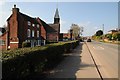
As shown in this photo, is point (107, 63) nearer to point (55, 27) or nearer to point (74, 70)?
point (74, 70)

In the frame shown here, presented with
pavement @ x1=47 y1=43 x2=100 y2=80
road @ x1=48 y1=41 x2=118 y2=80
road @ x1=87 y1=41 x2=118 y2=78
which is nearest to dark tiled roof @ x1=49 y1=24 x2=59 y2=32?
road @ x1=87 y1=41 x2=118 y2=78

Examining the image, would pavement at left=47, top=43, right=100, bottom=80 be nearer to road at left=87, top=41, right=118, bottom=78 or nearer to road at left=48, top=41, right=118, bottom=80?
road at left=48, top=41, right=118, bottom=80

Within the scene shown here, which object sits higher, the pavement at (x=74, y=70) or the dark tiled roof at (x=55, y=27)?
the dark tiled roof at (x=55, y=27)

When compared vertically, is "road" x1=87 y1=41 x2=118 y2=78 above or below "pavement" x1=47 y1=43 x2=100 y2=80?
below

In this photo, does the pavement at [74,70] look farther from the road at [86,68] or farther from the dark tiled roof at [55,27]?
the dark tiled roof at [55,27]

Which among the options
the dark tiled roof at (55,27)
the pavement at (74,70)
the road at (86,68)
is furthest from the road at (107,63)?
the dark tiled roof at (55,27)

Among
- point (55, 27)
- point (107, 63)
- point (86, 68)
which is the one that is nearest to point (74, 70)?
point (86, 68)

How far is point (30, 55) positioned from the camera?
8070mm

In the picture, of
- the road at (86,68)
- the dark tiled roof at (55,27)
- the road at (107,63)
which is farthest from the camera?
the dark tiled roof at (55,27)

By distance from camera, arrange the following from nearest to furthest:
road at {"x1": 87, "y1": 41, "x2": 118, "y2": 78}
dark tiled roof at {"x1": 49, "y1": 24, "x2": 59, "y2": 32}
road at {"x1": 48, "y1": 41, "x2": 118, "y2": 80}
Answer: road at {"x1": 48, "y1": 41, "x2": 118, "y2": 80} → road at {"x1": 87, "y1": 41, "x2": 118, "y2": 78} → dark tiled roof at {"x1": 49, "y1": 24, "x2": 59, "y2": 32}

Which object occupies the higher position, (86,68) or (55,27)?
(55,27)

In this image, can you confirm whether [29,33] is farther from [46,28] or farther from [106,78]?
[106,78]

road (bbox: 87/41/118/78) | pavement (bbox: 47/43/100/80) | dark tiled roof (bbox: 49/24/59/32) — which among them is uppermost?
dark tiled roof (bbox: 49/24/59/32)

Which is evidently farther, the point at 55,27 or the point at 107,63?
the point at 55,27
